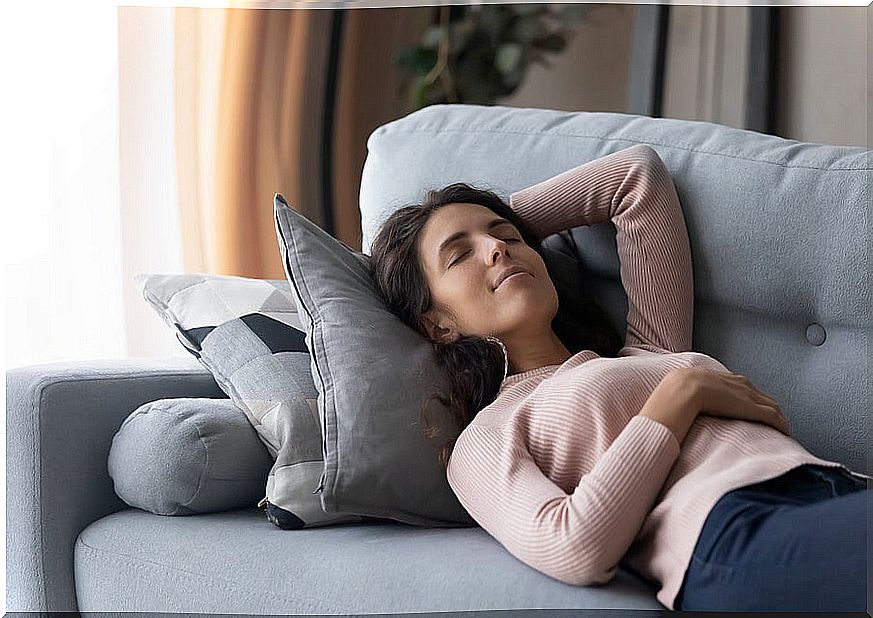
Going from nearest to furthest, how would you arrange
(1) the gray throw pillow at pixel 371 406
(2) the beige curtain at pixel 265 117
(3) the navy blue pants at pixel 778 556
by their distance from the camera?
(3) the navy blue pants at pixel 778 556
(1) the gray throw pillow at pixel 371 406
(2) the beige curtain at pixel 265 117

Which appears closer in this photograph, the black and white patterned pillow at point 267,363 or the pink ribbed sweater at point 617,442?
the pink ribbed sweater at point 617,442

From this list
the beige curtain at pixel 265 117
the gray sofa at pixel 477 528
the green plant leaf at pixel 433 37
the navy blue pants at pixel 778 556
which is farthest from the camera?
the green plant leaf at pixel 433 37

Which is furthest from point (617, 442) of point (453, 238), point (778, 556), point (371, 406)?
point (453, 238)

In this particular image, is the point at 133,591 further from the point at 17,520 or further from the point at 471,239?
the point at 471,239

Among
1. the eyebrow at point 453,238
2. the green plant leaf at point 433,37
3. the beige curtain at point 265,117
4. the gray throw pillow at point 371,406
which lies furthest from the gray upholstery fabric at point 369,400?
the green plant leaf at point 433,37

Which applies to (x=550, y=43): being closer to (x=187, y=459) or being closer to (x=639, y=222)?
(x=639, y=222)

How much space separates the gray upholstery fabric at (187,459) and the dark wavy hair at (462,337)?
243 millimetres

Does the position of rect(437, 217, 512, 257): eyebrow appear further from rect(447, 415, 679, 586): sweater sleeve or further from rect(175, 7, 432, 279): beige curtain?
rect(175, 7, 432, 279): beige curtain

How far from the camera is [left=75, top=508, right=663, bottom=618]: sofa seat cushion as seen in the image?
3.48ft

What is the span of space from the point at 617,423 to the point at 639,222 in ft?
1.21

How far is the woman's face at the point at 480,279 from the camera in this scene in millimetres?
1377

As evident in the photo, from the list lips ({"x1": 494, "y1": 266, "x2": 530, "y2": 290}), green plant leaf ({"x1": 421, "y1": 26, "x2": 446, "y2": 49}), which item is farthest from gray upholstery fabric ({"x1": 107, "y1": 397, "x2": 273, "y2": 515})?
green plant leaf ({"x1": 421, "y1": 26, "x2": 446, "y2": 49})

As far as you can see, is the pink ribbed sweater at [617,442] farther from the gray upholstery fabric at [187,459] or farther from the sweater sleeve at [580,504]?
the gray upholstery fabric at [187,459]

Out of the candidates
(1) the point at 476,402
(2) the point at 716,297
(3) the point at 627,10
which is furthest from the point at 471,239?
(3) the point at 627,10
